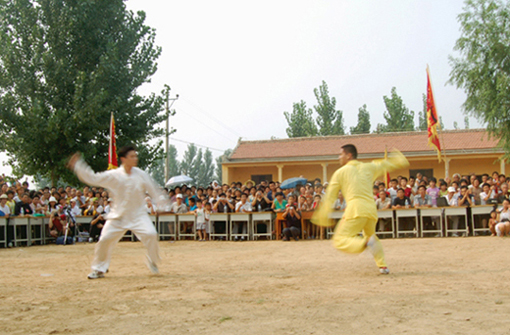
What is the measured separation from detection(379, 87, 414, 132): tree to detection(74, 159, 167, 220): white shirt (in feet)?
146

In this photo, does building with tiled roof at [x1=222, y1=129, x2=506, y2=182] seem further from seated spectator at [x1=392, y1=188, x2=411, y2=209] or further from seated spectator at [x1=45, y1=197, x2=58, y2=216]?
seated spectator at [x1=45, y1=197, x2=58, y2=216]

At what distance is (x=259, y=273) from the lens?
26.5 ft

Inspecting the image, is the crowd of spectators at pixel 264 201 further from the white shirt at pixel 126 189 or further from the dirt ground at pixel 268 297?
the white shirt at pixel 126 189

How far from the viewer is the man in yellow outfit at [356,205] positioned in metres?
7.23

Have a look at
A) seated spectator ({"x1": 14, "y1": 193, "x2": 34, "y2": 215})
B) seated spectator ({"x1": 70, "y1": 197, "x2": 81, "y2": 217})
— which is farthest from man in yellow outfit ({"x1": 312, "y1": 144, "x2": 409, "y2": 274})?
seated spectator ({"x1": 70, "y1": 197, "x2": 81, "y2": 217})

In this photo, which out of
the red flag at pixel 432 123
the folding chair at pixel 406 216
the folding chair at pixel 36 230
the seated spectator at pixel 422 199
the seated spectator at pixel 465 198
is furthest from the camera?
the red flag at pixel 432 123

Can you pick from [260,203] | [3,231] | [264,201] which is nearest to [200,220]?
[260,203]

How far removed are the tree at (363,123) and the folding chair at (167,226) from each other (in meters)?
37.8

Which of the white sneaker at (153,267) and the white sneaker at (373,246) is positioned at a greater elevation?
the white sneaker at (373,246)

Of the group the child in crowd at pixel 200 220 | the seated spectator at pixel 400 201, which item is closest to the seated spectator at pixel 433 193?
the seated spectator at pixel 400 201

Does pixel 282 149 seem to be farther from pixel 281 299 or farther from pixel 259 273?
pixel 281 299

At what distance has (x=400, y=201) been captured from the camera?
15508mm

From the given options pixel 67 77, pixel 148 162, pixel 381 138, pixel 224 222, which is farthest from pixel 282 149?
pixel 224 222

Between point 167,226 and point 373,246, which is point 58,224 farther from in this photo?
point 373,246
